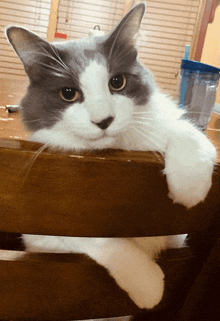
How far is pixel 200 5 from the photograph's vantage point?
2814mm

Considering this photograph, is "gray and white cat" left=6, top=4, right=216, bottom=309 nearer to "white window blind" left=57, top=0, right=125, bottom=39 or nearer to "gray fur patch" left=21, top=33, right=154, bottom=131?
"gray fur patch" left=21, top=33, right=154, bottom=131

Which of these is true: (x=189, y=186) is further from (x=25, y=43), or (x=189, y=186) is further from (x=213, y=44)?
(x=213, y=44)

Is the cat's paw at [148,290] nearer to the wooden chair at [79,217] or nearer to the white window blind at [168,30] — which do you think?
the wooden chair at [79,217]

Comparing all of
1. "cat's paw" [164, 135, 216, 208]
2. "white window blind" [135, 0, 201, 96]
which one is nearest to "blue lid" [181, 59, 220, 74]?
"cat's paw" [164, 135, 216, 208]

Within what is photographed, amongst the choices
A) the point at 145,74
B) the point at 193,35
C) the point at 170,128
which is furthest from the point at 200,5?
the point at 170,128

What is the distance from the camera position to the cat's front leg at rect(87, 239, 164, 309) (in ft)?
1.70

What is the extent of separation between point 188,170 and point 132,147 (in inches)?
10.2

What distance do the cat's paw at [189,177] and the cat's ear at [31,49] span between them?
14.9 inches

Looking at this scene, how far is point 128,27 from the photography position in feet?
2.28

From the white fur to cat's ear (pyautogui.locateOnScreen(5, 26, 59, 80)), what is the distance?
0.34 feet

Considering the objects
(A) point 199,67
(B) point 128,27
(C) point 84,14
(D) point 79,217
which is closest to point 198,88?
(A) point 199,67

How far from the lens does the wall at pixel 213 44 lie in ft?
9.00

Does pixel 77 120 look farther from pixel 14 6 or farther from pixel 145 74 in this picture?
pixel 14 6

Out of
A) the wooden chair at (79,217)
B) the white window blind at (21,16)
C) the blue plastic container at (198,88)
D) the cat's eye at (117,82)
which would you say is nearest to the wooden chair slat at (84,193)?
the wooden chair at (79,217)
